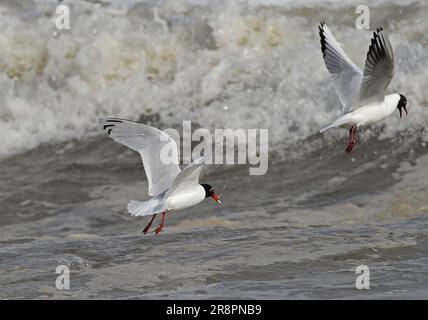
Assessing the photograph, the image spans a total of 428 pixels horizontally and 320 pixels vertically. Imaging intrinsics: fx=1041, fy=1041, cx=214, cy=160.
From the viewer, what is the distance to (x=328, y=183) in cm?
989

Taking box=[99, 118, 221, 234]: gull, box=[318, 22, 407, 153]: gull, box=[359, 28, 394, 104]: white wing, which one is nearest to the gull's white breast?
box=[99, 118, 221, 234]: gull

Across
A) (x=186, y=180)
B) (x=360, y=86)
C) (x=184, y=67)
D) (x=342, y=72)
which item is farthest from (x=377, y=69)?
(x=184, y=67)

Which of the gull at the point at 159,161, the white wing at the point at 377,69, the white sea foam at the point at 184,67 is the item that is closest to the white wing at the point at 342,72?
the white wing at the point at 377,69

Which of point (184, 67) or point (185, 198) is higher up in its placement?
point (184, 67)

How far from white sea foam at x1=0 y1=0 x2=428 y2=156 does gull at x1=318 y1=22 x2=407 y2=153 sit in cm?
221

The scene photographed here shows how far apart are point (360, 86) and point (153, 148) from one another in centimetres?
185

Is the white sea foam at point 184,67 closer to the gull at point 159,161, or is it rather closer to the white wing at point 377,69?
the white wing at point 377,69

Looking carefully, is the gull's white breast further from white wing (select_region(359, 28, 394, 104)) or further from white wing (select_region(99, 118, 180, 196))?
white wing (select_region(359, 28, 394, 104))

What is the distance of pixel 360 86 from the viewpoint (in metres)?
8.17

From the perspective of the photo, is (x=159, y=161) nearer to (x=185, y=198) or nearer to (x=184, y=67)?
(x=185, y=198)

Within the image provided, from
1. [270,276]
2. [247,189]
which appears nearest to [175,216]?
[247,189]

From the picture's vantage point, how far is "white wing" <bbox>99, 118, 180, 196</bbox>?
7.30 meters

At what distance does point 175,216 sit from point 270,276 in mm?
2875
